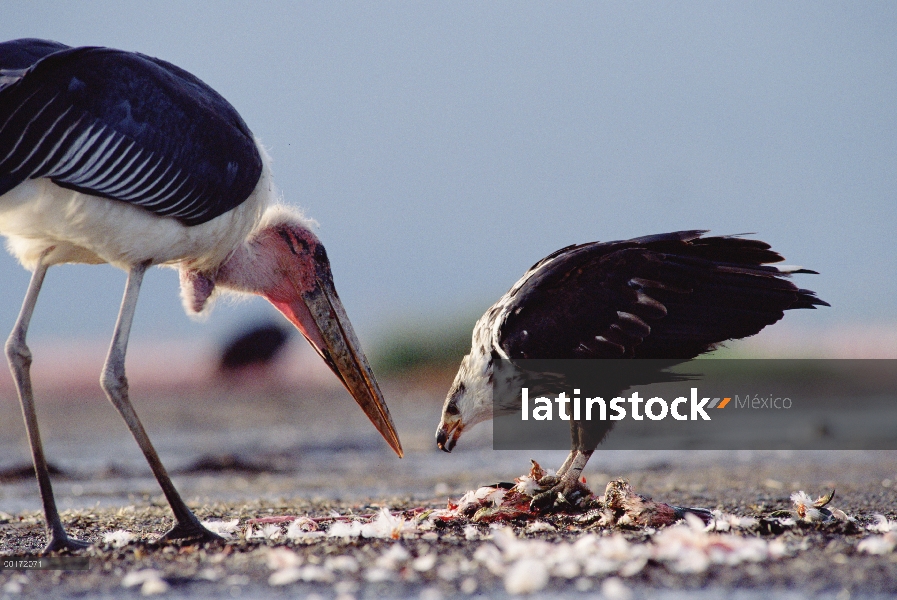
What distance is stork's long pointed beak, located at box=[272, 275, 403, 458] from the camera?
6.91 metres

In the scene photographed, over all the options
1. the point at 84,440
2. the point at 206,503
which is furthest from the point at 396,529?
the point at 84,440

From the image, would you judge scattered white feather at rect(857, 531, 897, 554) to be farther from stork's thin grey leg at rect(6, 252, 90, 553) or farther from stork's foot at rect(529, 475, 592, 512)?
stork's thin grey leg at rect(6, 252, 90, 553)

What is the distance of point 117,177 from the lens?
532cm

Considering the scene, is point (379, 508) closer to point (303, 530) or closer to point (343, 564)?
point (303, 530)

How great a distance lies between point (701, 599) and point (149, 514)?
4493mm

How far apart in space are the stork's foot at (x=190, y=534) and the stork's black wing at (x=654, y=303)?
207 centimetres

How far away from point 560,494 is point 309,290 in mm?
2160

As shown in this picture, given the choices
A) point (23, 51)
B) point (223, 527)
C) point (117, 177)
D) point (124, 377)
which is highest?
point (23, 51)

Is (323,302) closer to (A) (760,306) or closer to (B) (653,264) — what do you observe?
(B) (653,264)

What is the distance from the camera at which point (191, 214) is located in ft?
18.8

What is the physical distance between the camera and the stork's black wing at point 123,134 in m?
5.07

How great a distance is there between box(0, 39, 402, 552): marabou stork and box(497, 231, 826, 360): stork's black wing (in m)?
1.85

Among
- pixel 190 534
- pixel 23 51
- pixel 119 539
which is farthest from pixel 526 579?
pixel 23 51

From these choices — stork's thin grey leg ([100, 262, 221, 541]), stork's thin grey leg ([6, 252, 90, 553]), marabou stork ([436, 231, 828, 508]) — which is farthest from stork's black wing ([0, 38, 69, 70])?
marabou stork ([436, 231, 828, 508])
